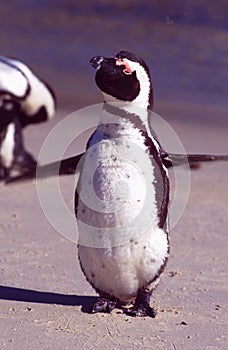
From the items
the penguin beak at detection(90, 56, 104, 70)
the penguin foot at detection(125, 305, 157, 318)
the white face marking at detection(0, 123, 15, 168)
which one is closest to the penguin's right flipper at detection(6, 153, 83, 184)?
the penguin beak at detection(90, 56, 104, 70)

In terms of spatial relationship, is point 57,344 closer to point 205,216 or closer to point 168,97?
point 205,216

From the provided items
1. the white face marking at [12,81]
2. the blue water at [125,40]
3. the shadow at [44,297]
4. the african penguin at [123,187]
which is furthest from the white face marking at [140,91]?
the blue water at [125,40]

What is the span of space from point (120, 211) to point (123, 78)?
43 cm

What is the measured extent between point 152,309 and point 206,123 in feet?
16.0

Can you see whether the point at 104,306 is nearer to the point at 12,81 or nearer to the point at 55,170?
the point at 55,170

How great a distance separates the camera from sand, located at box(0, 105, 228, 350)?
10.8ft

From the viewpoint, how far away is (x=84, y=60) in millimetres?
11125

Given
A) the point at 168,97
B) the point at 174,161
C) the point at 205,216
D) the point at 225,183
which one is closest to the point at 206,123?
the point at 168,97

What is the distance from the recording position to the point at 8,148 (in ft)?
19.9

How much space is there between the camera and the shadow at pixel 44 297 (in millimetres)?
3680

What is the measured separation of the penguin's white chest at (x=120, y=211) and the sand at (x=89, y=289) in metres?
0.21

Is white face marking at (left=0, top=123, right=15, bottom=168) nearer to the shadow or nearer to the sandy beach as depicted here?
the sandy beach

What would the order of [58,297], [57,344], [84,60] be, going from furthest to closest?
[84,60], [58,297], [57,344]

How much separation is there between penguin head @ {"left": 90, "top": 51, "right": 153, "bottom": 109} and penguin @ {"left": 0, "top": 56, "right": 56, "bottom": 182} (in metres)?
2.63
